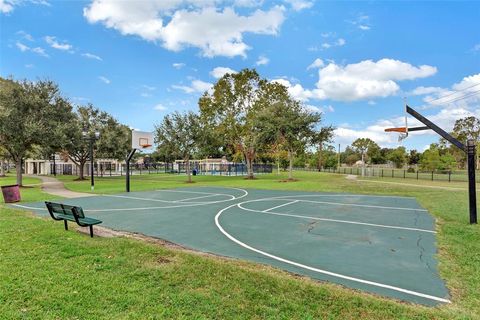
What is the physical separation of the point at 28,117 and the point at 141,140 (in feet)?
30.7

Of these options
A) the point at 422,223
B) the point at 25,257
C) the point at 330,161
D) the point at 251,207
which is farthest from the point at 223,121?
the point at 330,161

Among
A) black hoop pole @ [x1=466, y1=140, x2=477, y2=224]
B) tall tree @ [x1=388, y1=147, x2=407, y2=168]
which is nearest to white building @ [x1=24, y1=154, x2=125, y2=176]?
black hoop pole @ [x1=466, y1=140, x2=477, y2=224]

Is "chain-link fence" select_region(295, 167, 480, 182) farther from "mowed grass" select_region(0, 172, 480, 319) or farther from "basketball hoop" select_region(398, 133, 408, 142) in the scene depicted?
"mowed grass" select_region(0, 172, 480, 319)

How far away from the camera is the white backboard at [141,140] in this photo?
74.9 ft

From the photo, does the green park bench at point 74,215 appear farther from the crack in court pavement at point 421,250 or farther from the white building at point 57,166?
the white building at point 57,166

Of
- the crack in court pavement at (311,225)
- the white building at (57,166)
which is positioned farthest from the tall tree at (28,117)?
the white building at (57,166)

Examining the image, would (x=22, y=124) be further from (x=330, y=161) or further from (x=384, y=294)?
(x=330, y=161)

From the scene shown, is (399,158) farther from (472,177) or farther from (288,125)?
(472,177)

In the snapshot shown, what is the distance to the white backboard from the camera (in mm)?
22836

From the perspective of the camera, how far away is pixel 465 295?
445 centimetres

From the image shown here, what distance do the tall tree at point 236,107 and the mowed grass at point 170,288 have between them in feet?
101

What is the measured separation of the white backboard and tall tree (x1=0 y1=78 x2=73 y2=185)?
7223 mm

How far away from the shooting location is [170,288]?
4.31 meters

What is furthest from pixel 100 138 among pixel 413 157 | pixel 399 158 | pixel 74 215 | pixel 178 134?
pixel 413 157
